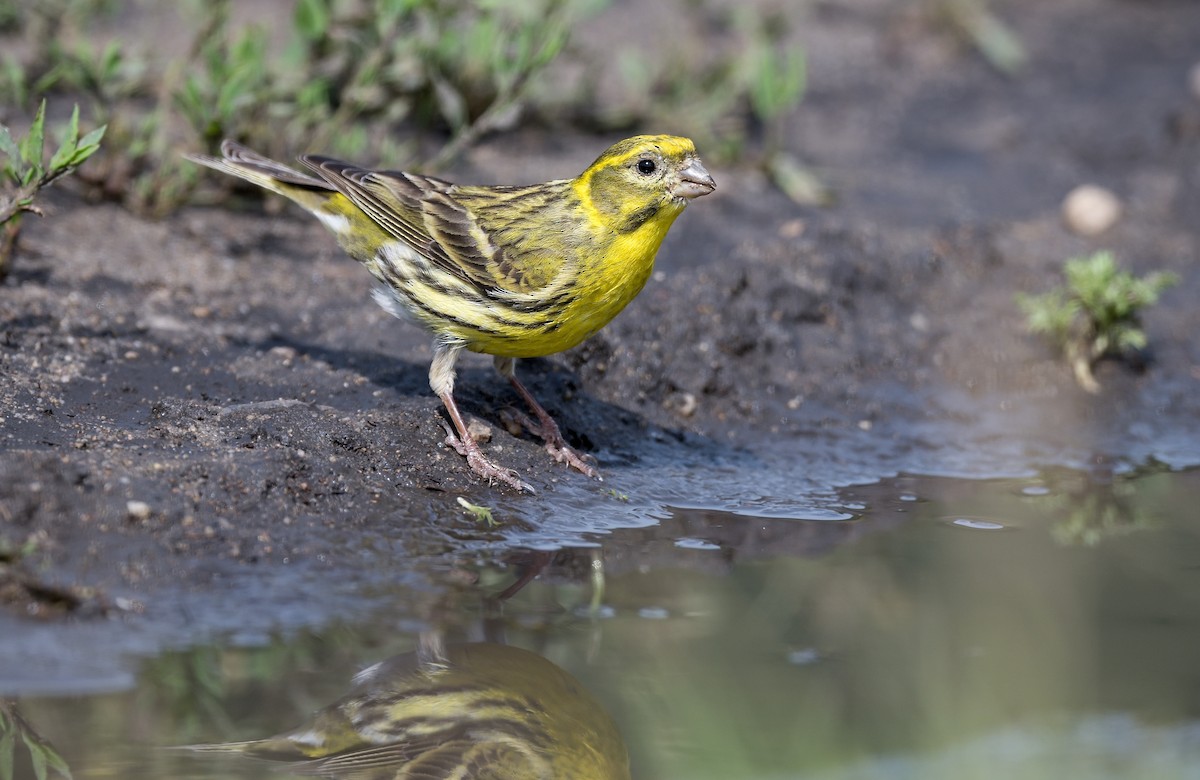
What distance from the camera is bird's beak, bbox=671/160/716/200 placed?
16.4ft

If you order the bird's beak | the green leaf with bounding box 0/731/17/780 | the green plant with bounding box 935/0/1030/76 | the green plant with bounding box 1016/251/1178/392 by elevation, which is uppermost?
the green plant with bounding box 935/0/1030/76

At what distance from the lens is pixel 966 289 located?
7.12 metres

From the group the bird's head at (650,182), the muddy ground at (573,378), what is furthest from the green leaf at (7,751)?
the bird's head at (650,182)

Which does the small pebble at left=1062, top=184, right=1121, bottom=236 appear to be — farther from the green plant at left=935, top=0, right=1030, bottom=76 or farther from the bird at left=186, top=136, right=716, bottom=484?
the bird at left=186, top=136, right=716, bottom=484

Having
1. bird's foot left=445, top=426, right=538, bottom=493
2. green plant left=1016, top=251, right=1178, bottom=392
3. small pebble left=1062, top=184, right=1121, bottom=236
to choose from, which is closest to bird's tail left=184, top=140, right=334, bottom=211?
bird's foot left=445, top=426, right=538, bottom=493

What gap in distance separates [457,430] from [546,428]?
17.3 inches

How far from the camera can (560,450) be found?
5207 millimetres

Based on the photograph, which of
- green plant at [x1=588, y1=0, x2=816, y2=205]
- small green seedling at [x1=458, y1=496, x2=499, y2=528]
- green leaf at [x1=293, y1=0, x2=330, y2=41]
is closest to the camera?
small green seedling at [x1=458, y1=496, x2=499, y2=528]

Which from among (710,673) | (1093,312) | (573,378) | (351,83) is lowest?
(710,673)

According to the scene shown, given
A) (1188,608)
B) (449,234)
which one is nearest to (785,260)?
(449,234)

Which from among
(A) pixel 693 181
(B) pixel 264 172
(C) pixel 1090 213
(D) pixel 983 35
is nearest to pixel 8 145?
(B) pixel 264 172

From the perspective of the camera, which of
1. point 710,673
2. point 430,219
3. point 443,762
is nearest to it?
point 443,762

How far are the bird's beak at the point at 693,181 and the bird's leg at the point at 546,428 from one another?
1039mm

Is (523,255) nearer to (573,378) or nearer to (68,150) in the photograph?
(573,378)
